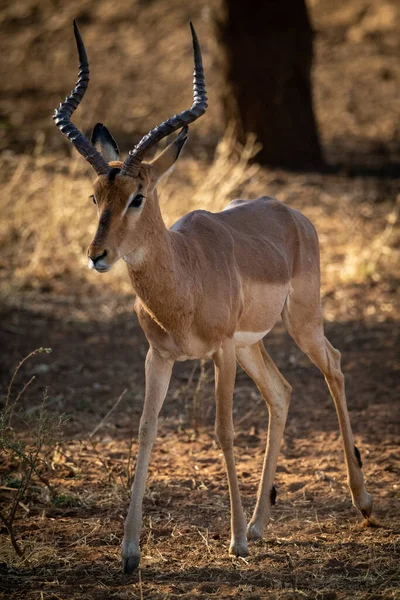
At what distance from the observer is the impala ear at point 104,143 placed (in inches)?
224

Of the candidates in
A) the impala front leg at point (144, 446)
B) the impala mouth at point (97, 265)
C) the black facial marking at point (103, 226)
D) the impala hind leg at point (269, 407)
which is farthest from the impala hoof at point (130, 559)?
the black facial marking at point (103, 226)

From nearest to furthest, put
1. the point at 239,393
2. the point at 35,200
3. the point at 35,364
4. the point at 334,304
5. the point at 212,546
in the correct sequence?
the point at 212,546, the point at 239,393, the point at 35,364, the point at 334,304, the point at 35,200

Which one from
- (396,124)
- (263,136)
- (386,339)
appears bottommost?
(386,339)

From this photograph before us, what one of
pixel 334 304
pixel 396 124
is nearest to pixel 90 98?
pixel 396 124

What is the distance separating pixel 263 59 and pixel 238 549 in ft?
32.5

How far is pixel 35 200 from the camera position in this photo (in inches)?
517

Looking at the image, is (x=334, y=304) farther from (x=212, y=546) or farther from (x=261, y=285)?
(x=212, y=546)

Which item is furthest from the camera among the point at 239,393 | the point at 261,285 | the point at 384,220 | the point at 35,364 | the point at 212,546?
the point at 384,220

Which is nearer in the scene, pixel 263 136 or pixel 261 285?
pixel 261 285

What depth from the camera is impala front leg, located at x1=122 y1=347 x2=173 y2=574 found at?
16.2 ft

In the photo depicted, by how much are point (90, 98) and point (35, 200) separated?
4.41 metres

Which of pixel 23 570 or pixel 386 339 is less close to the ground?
pixel 386 339

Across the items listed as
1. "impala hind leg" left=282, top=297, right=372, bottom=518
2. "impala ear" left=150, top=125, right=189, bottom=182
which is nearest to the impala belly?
"impala hind leg" left=282, top=297, right=372, bottom=518

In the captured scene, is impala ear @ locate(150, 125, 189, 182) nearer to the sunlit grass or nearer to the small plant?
the small plant
